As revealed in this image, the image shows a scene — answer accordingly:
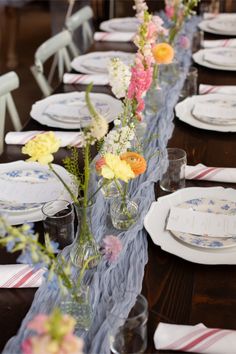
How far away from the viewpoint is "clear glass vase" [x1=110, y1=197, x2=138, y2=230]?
1.34 m

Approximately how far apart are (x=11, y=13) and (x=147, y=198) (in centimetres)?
485

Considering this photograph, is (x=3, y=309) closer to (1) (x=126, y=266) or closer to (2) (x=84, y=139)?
(1) (x=126, y=266)

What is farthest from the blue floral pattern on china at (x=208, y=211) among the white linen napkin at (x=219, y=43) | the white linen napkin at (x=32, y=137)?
the white linen napkin at (x=219, y=43)

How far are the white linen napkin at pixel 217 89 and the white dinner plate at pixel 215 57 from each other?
32cm

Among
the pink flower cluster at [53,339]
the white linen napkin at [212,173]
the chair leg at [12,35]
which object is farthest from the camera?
the chair leg at [12,35]

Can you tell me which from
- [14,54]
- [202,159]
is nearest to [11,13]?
[14,54]

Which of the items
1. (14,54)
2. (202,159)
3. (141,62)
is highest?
(141,62)

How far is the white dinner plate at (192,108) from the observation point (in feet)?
6.16

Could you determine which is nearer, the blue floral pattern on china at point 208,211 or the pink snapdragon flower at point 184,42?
the blue floral pattern on china at point 208,211

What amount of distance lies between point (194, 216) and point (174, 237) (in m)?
0.11

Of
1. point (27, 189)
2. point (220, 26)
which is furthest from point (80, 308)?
point (220, 26)

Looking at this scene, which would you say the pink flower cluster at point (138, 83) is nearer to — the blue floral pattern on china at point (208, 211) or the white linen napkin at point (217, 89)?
the blue floral pattern on china at point (208, 211)

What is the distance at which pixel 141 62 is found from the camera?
1516 mm

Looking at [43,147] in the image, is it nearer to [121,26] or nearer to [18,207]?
[18,207]
